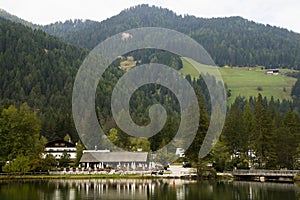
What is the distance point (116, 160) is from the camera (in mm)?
75188

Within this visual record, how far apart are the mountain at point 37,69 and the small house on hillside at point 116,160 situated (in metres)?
36.3

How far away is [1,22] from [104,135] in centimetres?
12445

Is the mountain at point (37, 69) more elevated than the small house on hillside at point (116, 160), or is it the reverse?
the mountain at point (37, 69)

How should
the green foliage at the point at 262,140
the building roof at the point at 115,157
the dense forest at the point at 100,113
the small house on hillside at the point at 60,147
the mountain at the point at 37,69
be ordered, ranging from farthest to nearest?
1. the mountain at the point at 37,69
2. the small house on hillside at the point at 60,147
3. the building roof at the point at 115,157
4. the dense forest at the point at 100,113
5. the green foliage at the point at 262,140

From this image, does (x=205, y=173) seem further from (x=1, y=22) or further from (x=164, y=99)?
(x=1, y=22)

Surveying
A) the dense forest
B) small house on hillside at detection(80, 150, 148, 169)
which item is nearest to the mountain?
the dense forest

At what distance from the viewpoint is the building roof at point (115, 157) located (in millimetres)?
74875

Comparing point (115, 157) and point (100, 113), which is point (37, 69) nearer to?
point (100, 113)

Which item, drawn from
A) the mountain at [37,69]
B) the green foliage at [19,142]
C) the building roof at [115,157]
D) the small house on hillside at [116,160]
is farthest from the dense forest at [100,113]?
the small house on hillside at [116,160]

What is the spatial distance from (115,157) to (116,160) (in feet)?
2.18

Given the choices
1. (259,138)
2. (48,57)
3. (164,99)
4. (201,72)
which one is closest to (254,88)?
(201,72)

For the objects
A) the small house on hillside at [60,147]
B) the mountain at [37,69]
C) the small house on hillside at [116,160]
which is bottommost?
the small house on hillside at [116,160]

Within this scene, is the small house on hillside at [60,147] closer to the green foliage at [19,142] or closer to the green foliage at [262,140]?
the green foliage at [19,142]

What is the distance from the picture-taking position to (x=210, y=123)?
72312mm
